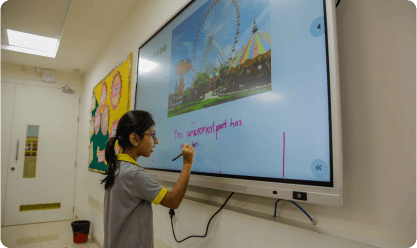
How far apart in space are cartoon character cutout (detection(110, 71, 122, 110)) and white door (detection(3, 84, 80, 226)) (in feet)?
8.06

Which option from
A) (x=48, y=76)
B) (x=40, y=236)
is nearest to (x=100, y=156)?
(x=40, y=236)

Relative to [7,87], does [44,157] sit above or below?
below

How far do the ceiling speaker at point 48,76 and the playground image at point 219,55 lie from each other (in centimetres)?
376

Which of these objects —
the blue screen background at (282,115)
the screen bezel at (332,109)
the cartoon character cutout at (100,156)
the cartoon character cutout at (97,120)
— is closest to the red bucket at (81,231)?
the cartoon character cutout at (100,156)

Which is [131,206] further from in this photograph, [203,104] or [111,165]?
[203,104]

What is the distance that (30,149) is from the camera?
4094mm

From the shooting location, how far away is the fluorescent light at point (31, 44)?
3064 millimetres

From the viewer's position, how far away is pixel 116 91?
247cm

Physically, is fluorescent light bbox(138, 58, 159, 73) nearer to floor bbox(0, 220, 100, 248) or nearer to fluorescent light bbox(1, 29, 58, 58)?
fluorescent light bbox(1, 29, 58, 58)

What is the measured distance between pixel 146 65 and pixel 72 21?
59.0 inches

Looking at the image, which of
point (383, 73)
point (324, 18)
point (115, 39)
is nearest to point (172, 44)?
point (324, 18)

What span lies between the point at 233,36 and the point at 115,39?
2.25 metres

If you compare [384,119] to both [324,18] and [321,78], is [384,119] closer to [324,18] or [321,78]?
[321,78]

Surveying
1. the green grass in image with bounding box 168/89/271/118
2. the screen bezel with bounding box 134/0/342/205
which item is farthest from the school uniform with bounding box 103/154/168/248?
the screen bezel with bounding box 134/0/342/205
